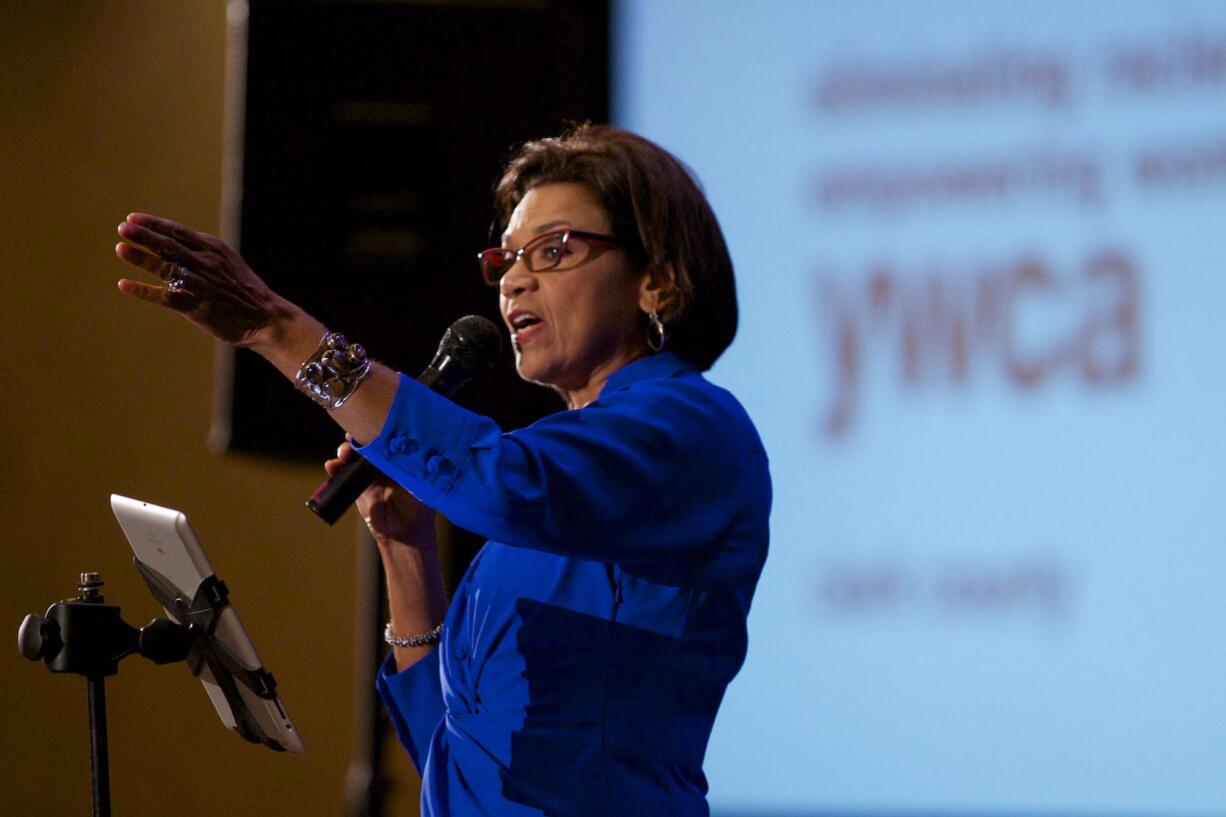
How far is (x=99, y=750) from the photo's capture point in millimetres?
1532

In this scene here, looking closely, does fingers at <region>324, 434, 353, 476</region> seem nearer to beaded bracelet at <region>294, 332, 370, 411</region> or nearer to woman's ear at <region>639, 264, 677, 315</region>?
beaded bracelet at <region>294, 332, 370, 411</region>

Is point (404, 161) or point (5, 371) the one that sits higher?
point (404, 161)

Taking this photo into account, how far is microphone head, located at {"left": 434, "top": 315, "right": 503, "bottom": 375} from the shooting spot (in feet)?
5.45

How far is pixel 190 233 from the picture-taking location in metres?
1.21

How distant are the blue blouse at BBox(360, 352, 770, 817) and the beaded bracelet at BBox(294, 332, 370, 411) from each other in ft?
0.15

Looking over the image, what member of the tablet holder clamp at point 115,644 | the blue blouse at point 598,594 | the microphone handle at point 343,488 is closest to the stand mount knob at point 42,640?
the tablet holder clamp at point 115,644

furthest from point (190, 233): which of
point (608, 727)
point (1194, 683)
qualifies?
point (1194, 683)

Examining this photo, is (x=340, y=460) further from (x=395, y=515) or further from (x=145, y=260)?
(x=145, y=260)

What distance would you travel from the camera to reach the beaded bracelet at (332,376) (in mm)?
1225

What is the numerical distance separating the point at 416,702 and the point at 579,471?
1.98 feet

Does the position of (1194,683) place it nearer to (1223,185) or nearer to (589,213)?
(1223,185)

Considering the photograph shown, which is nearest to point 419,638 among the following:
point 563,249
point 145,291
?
point 563,249

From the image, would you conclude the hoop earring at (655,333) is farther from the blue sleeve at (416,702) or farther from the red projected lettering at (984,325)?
the red projected lettering at (984,325)

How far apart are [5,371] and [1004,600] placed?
2428mm
